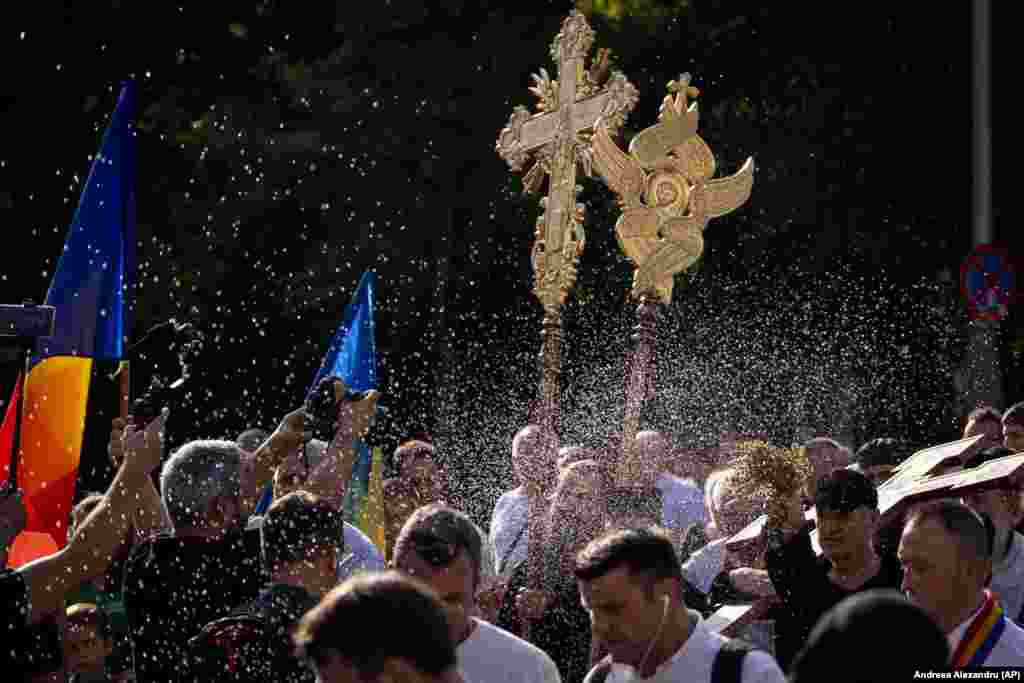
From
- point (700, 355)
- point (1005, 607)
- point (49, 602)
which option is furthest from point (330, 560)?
point (700, 355)

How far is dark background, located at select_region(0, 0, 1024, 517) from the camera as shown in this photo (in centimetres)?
1537

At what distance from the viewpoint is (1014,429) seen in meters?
8.15

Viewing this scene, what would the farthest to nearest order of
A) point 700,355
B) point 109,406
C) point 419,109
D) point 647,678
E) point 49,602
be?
point 419,109 → point 700,355 → point 109,406 → point 49,602 → point 647,678

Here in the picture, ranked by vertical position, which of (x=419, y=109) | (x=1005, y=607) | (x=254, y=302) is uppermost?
(x=419, y=109)

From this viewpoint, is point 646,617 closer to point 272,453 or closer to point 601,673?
point 601,673

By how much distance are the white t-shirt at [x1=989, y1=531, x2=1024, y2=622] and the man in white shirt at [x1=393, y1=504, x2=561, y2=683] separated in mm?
2201

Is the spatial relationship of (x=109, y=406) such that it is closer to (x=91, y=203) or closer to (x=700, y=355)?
(x=91, y=203)

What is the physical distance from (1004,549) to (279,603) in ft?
10.3

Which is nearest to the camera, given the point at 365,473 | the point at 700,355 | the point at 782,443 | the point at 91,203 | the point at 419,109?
the point at 91,203

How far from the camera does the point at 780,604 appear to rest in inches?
231

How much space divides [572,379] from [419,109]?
3195mm

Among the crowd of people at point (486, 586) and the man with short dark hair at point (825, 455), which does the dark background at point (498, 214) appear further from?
the crowd of people at point (486, 586)

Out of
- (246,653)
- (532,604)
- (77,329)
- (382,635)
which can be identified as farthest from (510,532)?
(382,635)

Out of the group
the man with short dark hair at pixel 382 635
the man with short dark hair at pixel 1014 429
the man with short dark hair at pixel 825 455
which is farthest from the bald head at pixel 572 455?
the man with short dark hair at pixel 382 635
